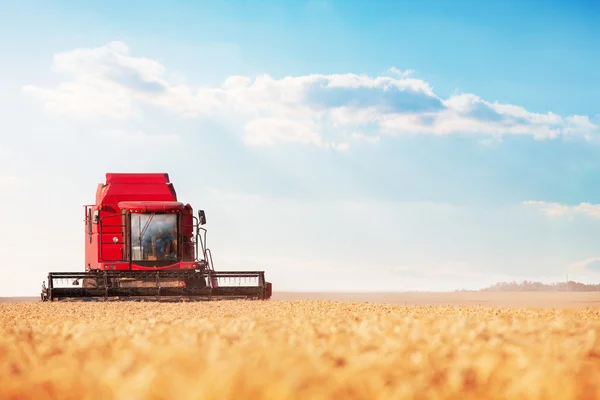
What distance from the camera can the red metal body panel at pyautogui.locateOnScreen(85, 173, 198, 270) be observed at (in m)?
19.1

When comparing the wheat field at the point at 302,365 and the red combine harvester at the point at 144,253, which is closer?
the wheat field at the point at 302,365

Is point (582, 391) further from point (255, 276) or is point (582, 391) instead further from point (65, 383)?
point (255, 276)

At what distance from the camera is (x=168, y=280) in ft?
60.3

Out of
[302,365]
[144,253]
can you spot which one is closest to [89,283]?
[144,253]

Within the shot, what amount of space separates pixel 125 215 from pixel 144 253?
124 cm

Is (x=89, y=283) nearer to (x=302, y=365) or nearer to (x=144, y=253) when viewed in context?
(x=144, y=253)

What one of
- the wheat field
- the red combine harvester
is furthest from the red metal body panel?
the wheat field

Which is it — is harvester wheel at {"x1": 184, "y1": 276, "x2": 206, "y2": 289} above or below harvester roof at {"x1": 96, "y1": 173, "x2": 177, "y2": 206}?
below

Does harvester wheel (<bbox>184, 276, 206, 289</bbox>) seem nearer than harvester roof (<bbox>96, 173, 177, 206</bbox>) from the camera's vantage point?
Yes

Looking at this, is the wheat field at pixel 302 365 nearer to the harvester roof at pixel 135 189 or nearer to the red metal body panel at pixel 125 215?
the red metal body panel at pixel 125 215

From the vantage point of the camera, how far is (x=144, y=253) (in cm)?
1919

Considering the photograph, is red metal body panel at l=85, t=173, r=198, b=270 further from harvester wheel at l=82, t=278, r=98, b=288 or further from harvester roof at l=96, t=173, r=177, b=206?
harvester wheel at l=82, t=278, r=98, b=288

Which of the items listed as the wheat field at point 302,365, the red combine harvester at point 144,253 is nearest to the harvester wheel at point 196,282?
the red combine harvester at point 144,253

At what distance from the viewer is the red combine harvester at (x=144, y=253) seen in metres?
17.3
